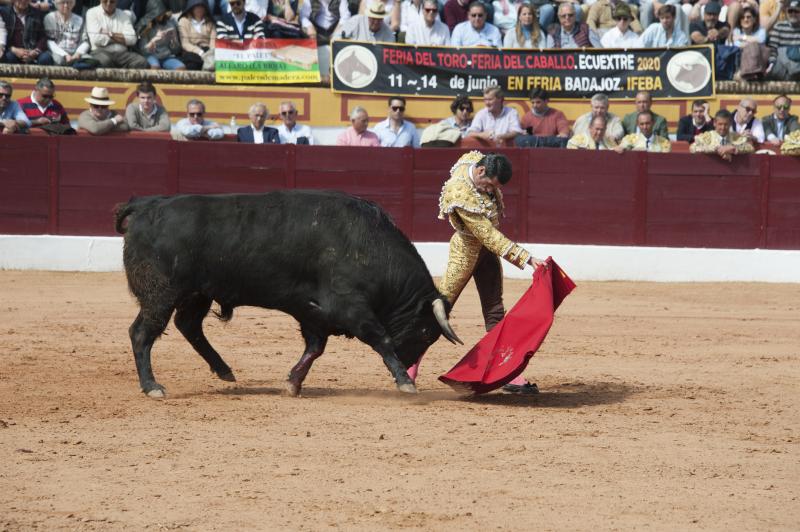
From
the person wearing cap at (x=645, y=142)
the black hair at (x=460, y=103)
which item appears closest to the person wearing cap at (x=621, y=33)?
the person wearing cap at (x=645, y=142)

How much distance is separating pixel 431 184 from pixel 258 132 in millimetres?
1579

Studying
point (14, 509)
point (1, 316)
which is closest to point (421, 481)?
point (14, 509)

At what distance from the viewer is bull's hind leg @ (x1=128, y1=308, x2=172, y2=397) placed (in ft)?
19.6

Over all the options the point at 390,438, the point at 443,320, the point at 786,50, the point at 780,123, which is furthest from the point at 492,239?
the point at 786,50

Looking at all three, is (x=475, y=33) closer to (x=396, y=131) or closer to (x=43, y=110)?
(x=396, y=131)

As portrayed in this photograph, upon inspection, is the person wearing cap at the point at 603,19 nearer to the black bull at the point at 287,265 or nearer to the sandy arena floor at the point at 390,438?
the sandy arena floor at the point at 390,438

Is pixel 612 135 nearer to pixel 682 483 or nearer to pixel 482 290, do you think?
pixel 482 290

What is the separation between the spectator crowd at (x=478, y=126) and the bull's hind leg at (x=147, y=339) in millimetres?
5554

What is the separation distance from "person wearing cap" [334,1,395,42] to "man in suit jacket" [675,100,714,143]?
112 inches

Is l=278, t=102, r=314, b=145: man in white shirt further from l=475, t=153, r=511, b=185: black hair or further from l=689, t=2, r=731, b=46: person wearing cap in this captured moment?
l=475, t=153, r=511, b=185: black hair

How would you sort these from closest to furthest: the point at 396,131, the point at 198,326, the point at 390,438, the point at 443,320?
the point at 390,438 < the point at 443,320 < the point at 198,326 < the point at 396,131

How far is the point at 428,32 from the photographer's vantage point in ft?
40.5

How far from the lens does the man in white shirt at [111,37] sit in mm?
12195

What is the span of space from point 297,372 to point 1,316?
3.22 m
